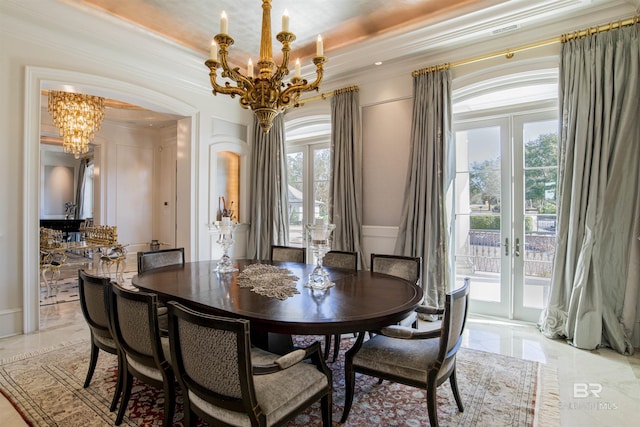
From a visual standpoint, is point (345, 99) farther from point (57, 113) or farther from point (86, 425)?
point (57, 113)

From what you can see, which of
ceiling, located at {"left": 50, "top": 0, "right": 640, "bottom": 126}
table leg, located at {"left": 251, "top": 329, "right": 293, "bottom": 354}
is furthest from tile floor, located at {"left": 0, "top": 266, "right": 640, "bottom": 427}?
ceiling, located at {"left": 50, "top": 0, "right": 640, "bottom": 126}

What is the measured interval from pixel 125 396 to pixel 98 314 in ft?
1.80

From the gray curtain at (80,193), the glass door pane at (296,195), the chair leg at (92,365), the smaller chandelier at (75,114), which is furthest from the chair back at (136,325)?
the gray curtain at (80,193)

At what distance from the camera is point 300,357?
60.1 inches

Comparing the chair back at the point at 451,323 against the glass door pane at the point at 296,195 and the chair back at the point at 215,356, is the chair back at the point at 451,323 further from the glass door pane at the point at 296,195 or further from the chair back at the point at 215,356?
the glass door pane at the point at 296,195

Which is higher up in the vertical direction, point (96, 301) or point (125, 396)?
point (96, 301)

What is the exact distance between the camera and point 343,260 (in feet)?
10.8

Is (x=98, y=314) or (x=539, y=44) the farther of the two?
(x=539, y=44)

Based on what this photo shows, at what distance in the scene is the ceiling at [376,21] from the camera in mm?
3121

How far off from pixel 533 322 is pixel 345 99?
355 centimetres

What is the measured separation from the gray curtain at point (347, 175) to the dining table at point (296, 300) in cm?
Result: 158

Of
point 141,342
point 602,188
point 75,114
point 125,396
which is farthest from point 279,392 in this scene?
point 75,114

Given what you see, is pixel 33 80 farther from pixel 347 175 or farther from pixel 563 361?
pixel 563 361

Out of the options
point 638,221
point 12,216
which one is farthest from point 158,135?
point 638,221
